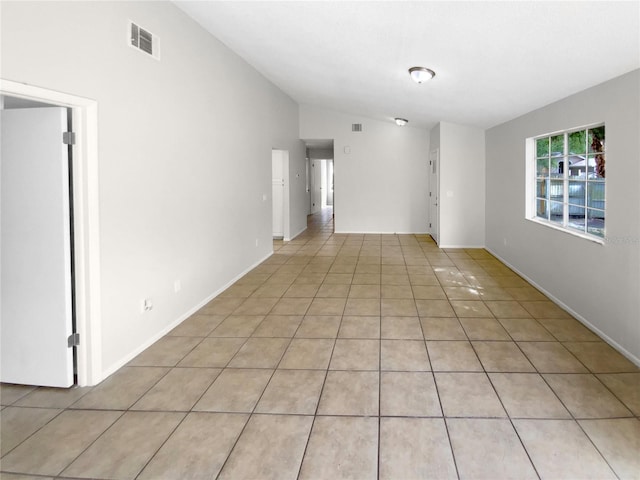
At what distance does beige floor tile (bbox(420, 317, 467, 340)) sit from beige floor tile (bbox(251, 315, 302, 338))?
3.77ft

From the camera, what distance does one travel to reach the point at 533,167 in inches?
217

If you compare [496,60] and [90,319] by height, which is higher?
[496,60]

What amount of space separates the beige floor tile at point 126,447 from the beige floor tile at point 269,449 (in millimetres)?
418

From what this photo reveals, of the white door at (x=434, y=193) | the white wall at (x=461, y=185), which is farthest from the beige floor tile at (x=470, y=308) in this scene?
the white door at (x=434, y=193)

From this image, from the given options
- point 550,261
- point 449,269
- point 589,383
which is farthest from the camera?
point 449,269

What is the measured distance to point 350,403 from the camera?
A: 255 centimetres

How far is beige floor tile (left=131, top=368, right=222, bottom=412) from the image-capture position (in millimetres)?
2551

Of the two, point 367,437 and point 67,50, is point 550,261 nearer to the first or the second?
point 367,437

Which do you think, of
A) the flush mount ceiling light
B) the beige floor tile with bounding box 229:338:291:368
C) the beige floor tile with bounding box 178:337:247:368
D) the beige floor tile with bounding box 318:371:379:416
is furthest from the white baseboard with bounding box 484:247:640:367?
the beige floor tile with bounding box 178:337:247:368

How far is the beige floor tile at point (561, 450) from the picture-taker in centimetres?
191

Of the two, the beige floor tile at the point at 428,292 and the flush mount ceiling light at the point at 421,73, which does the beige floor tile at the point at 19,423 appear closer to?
the beige floor tile at the point at 428,292

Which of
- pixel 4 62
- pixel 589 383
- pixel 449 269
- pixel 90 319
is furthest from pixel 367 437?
pixel 449 269

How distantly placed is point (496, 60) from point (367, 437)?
325 centimetres

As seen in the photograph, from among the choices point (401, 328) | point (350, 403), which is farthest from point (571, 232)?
point (350, 403)
